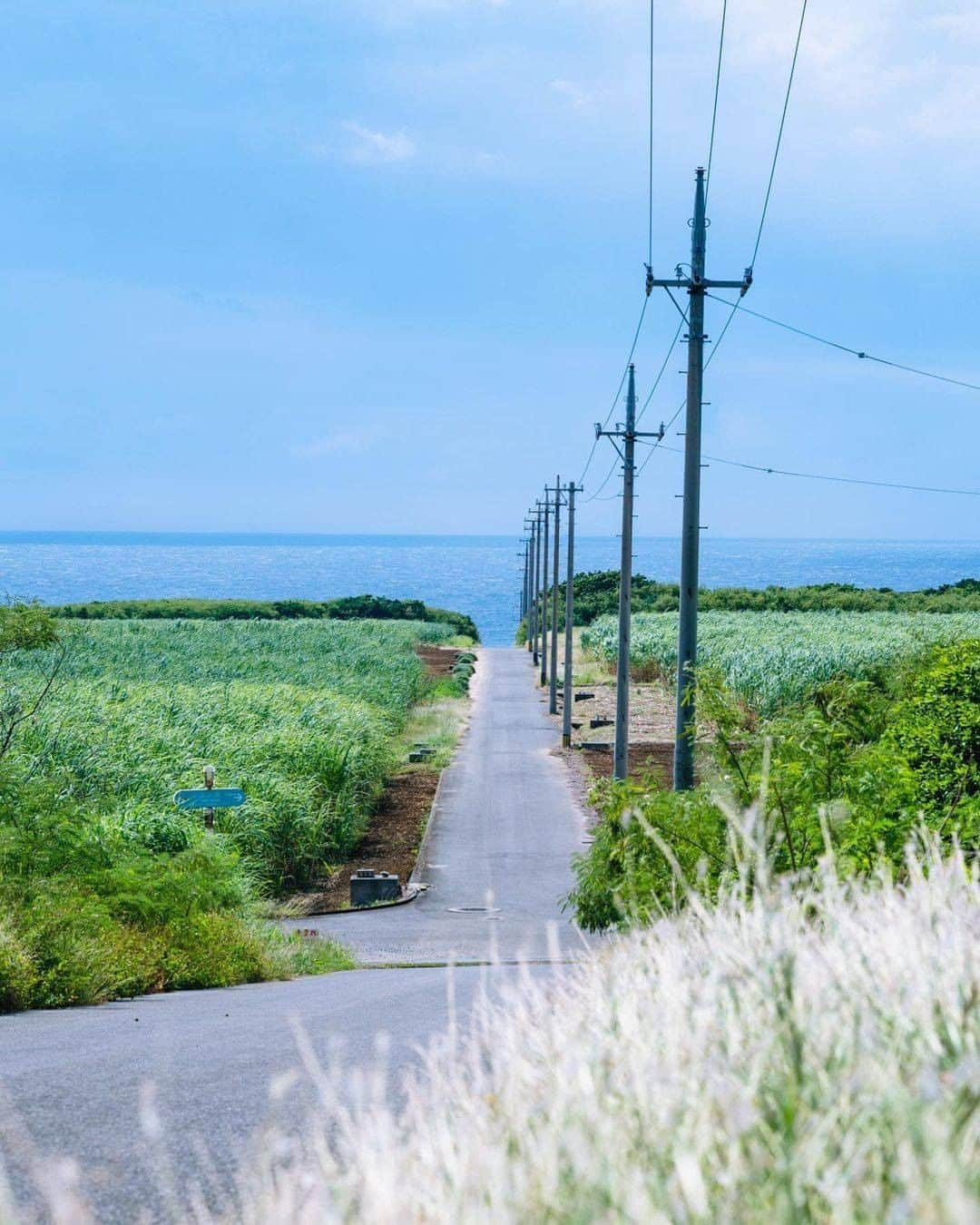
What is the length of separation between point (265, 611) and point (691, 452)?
8301cm

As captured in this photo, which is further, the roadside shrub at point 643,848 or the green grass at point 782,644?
the green grass at point 782,644

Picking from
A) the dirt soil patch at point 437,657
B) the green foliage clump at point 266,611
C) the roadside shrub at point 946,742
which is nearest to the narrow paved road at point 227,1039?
the roadside shrub at point 946,742

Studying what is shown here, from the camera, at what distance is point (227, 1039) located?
7504 millimetres

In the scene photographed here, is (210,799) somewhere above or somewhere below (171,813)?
above

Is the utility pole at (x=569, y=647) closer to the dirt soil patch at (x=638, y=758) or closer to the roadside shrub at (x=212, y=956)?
the dirt soil patch at (x=638, y=758)

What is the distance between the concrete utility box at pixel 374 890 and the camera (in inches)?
706

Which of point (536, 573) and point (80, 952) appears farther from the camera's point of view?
point (536, 573)

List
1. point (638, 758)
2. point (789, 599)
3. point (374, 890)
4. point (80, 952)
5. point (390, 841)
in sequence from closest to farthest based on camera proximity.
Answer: point (80, 952)
point (374, 890)
point (390, 841)
point (638, 758)
point (789, 599)

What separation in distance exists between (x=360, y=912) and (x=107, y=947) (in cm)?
748

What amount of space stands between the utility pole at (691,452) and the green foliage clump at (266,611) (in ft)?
240

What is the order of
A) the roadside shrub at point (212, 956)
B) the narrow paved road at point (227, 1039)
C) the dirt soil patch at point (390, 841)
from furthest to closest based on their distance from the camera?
1. the dirt soil patch at point (390, 841)
2. the roadside shrub at point (212, 956)
3. the narrow paved road at point (227, 1039)

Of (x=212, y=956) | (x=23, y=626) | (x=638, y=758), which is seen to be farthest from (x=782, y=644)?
(x=212, y=956)

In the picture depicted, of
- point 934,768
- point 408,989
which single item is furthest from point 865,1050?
point 408,989

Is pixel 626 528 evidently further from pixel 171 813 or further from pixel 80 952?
pixel 80 952
